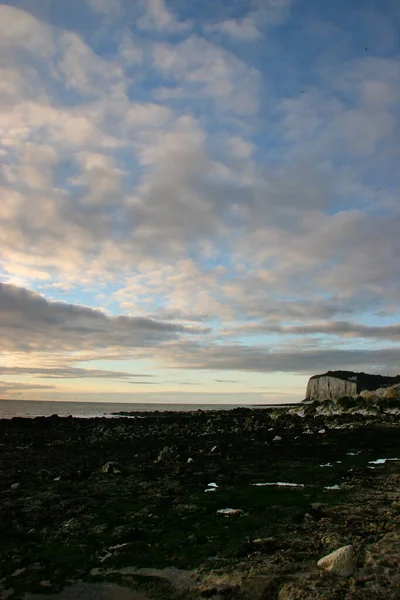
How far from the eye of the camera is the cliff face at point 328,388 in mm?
98312

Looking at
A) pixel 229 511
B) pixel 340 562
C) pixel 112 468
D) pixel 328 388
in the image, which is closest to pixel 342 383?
pixel 328 388

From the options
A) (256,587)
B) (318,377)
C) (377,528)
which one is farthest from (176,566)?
(318,377)

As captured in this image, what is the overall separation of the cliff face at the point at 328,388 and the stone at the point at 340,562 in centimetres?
9502

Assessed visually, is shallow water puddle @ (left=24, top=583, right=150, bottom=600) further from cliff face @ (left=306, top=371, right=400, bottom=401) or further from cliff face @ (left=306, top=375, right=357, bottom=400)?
cliff face @ (left=306, top=375, right=357, bottom=400)

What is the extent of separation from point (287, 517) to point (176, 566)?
3.22 m

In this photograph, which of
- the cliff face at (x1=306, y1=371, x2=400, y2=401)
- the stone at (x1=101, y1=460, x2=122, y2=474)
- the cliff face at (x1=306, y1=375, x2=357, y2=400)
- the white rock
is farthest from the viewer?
the cliff face at (x1=306, y1=375, x2=357, y2=400)

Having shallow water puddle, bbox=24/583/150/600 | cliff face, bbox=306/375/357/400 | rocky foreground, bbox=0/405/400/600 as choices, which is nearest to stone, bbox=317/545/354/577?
rocky foreground, bbox=0/405/400/600

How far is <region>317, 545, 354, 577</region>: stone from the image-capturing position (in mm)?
6121

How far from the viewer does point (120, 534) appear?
8.59 metres

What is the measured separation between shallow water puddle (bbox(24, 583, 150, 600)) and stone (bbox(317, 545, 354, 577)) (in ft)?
8.64

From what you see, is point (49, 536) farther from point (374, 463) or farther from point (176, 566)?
point (374, 463)

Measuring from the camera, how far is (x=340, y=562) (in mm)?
6223

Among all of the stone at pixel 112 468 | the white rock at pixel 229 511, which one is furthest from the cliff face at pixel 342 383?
the white rock at pixel 229 511

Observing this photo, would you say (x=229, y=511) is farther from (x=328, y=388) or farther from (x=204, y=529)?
(x=328, y=388)
